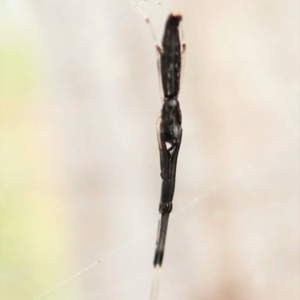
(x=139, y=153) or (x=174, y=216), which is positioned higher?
(x=139, y=153)

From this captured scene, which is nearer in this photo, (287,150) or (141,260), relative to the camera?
(141,260)

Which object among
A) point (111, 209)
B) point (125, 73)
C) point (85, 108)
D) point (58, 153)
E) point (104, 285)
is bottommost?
point (104, 285)

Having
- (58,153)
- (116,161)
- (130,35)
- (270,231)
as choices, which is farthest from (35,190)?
(270,231)

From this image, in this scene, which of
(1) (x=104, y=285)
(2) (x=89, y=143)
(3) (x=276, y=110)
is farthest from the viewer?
(3) (x=276, y=110)

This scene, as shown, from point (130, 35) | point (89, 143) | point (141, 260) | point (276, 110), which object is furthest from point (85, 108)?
point (276, 110)

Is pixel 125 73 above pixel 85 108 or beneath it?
above

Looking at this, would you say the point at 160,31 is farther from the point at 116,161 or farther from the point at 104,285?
the point at 104,285

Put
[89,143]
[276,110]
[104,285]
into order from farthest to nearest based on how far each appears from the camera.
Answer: [276,110] < [89,143] < [104,285]
